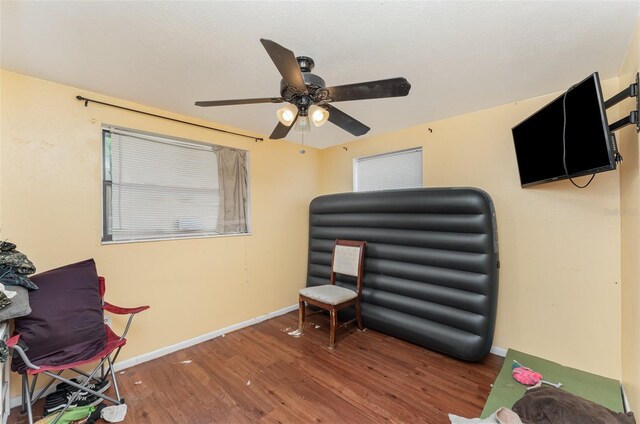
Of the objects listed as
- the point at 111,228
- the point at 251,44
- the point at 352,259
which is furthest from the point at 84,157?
the point at 352,259

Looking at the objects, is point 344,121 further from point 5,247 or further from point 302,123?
point 5,247

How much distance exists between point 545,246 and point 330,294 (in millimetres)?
2065

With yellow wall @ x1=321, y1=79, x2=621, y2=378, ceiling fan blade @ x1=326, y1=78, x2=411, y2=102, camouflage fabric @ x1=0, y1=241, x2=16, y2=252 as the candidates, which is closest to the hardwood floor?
yellow wall @ x1=321, y1=79, x2=621, y2=378

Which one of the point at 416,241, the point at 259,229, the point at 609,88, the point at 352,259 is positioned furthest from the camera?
the point at 259,229

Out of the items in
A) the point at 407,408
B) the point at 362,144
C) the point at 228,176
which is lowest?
the point at 407,408

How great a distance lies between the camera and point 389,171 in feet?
11.8

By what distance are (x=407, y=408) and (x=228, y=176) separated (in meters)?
2.85

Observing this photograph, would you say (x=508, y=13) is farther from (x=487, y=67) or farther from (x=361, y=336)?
(x=361, y=336)

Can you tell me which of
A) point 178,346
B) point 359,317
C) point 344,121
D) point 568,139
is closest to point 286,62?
point 344,121

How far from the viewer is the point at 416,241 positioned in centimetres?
286

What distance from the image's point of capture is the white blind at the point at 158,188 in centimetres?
248

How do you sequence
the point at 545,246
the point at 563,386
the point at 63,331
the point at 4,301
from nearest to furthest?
the point at 4,301 → the point at 63,331 → the point at 563,386 → the point at 545,246

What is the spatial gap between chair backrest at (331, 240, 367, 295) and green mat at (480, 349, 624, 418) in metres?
1.48

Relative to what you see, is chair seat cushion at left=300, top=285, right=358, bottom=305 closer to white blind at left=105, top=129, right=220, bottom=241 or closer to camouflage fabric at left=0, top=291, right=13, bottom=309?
white blind at left=105, top=129, right=220, bottom=241
